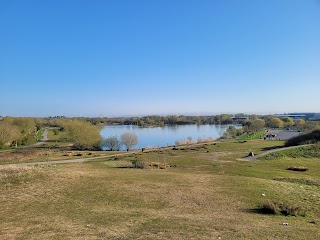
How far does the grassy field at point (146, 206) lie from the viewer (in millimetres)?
9453

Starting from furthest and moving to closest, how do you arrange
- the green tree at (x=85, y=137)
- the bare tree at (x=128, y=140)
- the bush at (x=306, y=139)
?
the bare tree at (x=128, y=140) → the green tree at (x=85, y=137) → the bush at (x=306, y=139)

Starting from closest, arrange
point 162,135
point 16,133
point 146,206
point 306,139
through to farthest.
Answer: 1. point 146,206
2. point 306,139
3. point 16,133
4. point 162,135

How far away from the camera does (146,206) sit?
13422mm

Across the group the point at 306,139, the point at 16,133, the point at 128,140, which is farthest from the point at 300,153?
the point at 16,133

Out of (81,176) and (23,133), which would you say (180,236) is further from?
(23,133)

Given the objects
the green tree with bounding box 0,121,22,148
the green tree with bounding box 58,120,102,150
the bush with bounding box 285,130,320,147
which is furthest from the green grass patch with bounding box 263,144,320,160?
the green tree with bounding box 0,121,22,148

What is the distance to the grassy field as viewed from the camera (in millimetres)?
9453

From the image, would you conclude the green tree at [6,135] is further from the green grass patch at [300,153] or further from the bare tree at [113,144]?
the green grass patch at [300,153]

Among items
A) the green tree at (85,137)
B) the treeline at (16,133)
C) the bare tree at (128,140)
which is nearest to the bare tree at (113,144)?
the bare tree at (128,140)

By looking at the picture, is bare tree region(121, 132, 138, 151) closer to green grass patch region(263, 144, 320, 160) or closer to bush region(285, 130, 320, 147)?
bush region(285, 130, 320, 147)

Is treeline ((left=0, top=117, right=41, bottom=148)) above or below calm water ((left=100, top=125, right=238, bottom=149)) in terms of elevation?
above

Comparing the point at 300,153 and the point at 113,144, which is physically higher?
the point at 300,153

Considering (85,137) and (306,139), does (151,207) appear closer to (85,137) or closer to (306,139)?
(306,139)

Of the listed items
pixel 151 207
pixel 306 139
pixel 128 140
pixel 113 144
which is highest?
pixel 151 207
